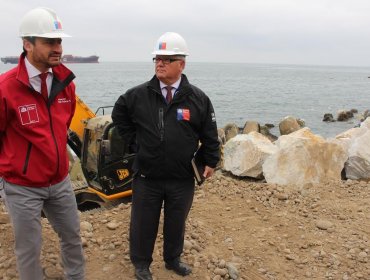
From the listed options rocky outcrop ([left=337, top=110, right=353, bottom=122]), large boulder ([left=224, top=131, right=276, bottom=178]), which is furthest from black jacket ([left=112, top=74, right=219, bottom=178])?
rocky outcrop ([left=337, top=110, right=353, bottom=122])

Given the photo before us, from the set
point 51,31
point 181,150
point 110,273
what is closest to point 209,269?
point 110,273

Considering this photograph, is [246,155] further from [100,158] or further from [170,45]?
[170,45]

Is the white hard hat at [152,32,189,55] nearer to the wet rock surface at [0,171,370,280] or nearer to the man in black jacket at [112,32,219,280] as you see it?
the man in black jacket at [112,32,219,280]

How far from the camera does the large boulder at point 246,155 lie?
8.64 meters

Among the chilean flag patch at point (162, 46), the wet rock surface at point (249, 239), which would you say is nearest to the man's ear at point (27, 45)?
the chilean flag patch at point (162, 46)

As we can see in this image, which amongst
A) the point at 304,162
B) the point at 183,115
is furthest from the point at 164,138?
the point at 304,162

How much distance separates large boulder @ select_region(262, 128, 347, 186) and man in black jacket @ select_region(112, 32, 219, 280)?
4.01 metres

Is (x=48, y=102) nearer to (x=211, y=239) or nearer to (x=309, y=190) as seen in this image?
(x=211, y=239)

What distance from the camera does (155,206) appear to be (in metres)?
3.83

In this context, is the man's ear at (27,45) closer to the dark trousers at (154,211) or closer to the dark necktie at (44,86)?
the dark necktie at (44,86)

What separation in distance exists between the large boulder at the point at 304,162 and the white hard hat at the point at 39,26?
17.9ft

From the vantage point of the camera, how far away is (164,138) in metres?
3.58

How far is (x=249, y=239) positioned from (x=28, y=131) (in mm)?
3071

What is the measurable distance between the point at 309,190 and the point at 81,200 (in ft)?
12.5
